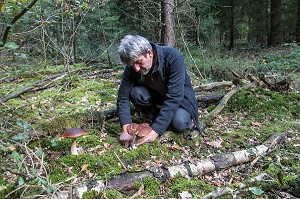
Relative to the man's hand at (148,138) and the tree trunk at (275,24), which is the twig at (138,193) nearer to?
the man's hand at (148,138)

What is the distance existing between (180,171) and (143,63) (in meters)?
1.56

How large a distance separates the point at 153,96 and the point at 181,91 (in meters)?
0.70

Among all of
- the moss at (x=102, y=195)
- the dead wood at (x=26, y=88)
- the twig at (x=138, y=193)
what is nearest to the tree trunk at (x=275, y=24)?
the dead wood at (x=26, y=88)

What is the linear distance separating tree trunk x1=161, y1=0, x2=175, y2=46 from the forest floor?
2357mm

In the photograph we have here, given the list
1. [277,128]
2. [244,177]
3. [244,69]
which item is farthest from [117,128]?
[244,69]

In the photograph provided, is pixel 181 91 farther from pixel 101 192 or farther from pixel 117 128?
pixel 101 192

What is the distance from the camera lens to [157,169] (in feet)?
10.5

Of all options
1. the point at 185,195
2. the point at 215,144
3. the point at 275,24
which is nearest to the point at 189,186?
the point at 185,195

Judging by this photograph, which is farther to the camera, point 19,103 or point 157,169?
point 19,103

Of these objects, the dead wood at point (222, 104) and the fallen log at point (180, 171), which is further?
the dead wood at point (222, 104)

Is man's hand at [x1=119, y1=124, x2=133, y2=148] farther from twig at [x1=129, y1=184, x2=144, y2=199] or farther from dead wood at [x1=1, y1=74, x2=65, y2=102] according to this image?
dead wood at [x1=1, y1=74, x2=65, y2=102]

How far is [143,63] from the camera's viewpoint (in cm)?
360

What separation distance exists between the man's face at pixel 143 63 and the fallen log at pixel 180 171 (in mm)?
1427

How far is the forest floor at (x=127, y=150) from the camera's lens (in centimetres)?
279
